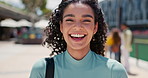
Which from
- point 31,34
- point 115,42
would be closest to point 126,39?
point 115,42

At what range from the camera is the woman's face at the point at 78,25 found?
55.8 inches

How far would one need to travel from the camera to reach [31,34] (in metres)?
21.9

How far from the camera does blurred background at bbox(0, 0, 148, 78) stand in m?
8.49

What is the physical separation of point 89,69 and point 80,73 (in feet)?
0.17

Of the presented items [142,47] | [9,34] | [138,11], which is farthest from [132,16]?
[142,47]

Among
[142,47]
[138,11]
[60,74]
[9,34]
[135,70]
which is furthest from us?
[138,11]

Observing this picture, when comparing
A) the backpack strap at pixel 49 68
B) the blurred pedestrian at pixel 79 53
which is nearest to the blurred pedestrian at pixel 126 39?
the blurred pedestrian at pixel 79 53

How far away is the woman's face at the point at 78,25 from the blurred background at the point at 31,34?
17.8 inches

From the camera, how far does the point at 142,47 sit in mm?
9156

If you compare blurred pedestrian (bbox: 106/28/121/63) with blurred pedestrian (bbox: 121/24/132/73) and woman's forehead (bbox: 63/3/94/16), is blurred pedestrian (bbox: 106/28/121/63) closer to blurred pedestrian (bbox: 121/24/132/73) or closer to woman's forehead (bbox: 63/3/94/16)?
blurred pedestrian (bbox: 121/24/132/73)

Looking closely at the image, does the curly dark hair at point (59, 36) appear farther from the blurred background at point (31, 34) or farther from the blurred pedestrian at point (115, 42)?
the blurred pedestrian at point (115, 42)

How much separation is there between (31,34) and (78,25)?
2077cm

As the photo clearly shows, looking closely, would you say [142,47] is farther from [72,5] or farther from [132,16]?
[132,16]

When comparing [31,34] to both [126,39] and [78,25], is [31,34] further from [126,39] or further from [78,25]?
[78,25]
